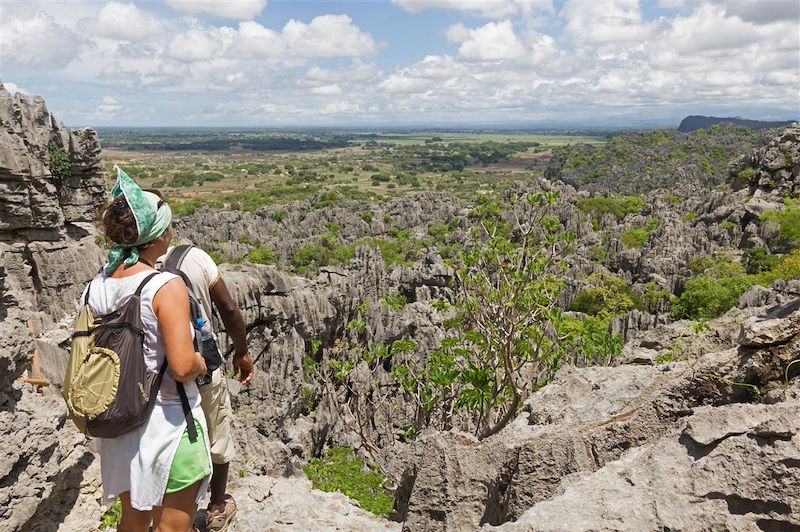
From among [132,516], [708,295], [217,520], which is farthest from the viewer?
[708,295]

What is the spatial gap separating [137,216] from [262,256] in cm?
4917

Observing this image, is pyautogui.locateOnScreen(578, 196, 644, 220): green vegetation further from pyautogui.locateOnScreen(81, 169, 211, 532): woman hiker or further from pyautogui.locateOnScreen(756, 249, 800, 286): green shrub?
pyautogui.locateOnScreen(81, 169, 211, 532): woman hiker

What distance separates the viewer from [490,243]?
903cm

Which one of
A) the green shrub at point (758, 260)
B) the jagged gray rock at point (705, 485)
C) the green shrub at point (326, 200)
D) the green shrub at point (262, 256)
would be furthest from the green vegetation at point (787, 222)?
the green shrub at point (326, 200)

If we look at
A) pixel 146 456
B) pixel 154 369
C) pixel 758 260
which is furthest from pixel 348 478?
pixel 758 260

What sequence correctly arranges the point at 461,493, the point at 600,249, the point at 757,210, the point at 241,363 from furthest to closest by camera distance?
the point at 600,249
the point at 757,210
the point at 461,493
the point at 241,363

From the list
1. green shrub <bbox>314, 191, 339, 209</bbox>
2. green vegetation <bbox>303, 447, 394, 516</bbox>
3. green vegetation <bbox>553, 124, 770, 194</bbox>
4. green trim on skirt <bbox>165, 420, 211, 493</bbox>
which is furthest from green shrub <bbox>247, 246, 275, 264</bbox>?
green vegetation <bbox>553, 124, 770, 194</bbox>

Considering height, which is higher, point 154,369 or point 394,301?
point 154,369

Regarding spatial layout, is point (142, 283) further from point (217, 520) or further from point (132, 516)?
point (217, 520)

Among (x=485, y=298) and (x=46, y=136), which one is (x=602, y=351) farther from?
(x=46, y=136)

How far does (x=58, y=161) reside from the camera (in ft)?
66.2

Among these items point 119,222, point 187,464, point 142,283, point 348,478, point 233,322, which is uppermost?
point 119,222

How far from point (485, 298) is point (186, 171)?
16247 centimetres

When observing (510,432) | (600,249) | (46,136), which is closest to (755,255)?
(600,249)
